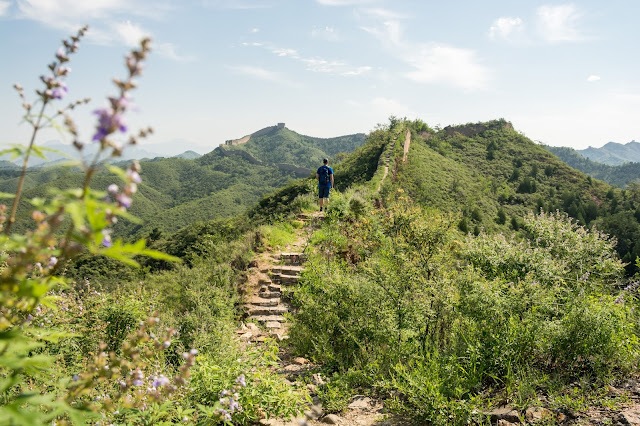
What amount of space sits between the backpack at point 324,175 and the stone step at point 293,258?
292 centimetres

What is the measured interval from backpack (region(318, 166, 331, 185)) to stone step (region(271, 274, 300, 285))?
3824 millimetres

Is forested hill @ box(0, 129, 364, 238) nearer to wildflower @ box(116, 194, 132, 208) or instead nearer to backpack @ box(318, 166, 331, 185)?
backpack @ box(318, 166, 331, 185)

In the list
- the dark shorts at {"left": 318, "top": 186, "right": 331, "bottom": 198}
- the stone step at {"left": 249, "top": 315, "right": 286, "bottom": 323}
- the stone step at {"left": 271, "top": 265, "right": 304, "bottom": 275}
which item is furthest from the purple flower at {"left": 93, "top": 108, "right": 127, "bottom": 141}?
the dark shorts at {"left": 318, "top": 186, "right": 331, "bottom": 198}

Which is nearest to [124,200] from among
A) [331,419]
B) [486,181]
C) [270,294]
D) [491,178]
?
[331,419]

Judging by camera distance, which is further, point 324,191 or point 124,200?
point 324,191

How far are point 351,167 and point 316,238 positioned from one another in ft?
62.2

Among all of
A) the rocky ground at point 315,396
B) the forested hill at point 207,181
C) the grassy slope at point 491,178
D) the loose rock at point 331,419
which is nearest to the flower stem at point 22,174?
the rocky ground at point 315,396

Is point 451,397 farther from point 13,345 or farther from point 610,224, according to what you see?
point 610,224

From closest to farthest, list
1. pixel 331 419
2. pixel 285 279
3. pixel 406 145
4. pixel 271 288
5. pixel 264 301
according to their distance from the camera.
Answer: pixel 331 419, pixel 264 301, pixel 271 288, pixel 285 279, pixel 406 145

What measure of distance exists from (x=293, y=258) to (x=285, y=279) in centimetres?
95

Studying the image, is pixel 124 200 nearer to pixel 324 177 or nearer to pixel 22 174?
pixel 22 174

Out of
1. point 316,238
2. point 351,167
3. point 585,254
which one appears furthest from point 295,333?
point 351,167

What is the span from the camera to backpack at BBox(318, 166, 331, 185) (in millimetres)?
11656

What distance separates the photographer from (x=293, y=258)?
9.90 m
